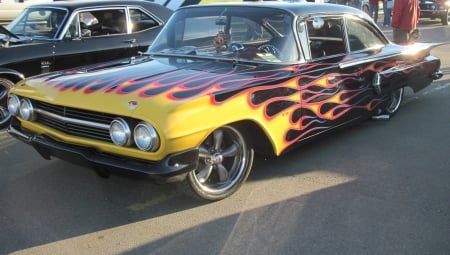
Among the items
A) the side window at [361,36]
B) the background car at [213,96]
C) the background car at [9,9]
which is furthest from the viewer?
the background car at [9,9]

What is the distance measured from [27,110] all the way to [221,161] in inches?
64.3

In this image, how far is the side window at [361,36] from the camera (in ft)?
17.0

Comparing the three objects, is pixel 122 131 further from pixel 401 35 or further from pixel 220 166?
pixel 401 35

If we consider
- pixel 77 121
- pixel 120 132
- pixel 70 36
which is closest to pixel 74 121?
pixel 77 121

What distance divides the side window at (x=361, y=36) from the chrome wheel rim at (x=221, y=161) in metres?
1.99

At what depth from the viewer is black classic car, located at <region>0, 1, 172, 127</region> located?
6066 millimetres

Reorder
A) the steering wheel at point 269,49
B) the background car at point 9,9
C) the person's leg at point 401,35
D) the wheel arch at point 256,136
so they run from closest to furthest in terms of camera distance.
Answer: the wheel arch at point 256,136 < the steering wheel at point 269,49 < the person's leg at point 401,35 < the background car at point 9,9

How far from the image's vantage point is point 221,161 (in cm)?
385

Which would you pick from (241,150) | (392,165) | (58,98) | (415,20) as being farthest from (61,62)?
(415,20)

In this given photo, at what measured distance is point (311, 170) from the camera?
14.6 feet

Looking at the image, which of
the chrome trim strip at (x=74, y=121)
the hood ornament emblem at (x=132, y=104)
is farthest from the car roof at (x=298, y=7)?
the chrome trim strip at (x=74, y=121)

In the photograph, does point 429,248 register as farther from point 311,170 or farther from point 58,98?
point 58,98

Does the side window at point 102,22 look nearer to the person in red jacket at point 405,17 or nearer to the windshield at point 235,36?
the windshield at point 235,36

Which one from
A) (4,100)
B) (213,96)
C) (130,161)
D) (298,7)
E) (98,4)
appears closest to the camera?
(130,161)
